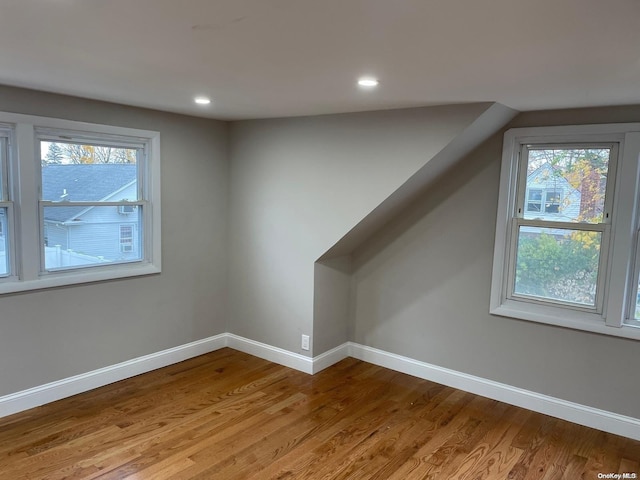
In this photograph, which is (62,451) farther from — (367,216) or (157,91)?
(367,216)

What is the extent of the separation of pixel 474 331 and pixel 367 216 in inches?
47.2

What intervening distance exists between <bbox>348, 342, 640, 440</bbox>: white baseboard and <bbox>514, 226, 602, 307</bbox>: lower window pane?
27.7 inches

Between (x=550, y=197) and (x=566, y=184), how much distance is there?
0.43ft

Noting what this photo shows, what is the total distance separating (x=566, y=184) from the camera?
128 inches

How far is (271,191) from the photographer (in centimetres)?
401

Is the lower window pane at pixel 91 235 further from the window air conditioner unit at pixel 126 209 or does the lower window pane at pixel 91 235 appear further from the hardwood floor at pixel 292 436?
the hardwood floor at pixel 292 436

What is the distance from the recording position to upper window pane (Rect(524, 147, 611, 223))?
3121mm

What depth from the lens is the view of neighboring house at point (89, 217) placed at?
3246 millimetres

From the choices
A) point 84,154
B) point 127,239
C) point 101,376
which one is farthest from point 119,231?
point 101,376

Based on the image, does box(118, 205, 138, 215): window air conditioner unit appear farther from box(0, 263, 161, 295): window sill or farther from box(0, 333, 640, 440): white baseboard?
box(0, 333, 640, 440): white baseboard

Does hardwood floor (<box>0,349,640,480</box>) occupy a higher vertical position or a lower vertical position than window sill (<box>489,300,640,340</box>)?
lower

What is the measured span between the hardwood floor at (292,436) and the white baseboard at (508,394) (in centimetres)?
7

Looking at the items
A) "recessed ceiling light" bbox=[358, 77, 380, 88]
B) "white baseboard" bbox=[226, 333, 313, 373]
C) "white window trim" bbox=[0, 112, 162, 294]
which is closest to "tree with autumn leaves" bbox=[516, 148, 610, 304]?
"recessed ceiling light" bbox=[358, 77, 380, 88]

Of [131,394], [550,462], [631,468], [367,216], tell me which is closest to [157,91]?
[367,216]
